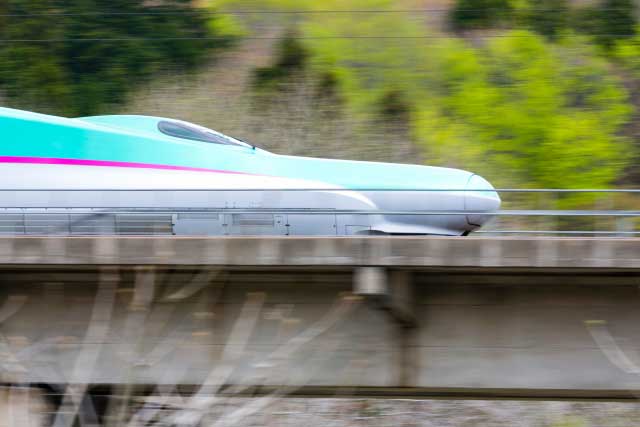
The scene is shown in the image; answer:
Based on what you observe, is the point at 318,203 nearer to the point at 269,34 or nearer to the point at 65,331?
the point at 65,331

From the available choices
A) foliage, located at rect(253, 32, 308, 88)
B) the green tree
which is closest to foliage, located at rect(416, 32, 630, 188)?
the green tree

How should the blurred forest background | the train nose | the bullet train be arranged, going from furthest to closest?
the blurred forest background → the train nose → the bullet train

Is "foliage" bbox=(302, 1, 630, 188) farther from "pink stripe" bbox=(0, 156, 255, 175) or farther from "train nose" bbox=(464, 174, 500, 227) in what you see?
"pink stripe" bbox=(0, 156, 255, 175)

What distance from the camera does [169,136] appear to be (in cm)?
921

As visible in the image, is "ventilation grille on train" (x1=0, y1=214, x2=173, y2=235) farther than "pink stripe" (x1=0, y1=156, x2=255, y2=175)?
No

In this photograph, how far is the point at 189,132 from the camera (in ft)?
30.9

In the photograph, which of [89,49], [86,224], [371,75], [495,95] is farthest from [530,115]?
[86,224]

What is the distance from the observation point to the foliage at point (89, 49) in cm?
2528

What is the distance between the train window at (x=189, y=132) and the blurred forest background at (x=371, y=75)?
11.7 meters

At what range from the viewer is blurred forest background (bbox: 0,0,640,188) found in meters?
21.7

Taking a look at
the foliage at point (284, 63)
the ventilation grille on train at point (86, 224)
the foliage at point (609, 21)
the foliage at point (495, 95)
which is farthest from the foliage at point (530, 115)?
the ventilation grille on train at point (86, 224)

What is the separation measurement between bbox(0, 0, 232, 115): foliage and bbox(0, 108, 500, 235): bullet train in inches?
644

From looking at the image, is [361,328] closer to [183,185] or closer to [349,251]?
[349,251]

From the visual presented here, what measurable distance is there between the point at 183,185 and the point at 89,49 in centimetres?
1850
